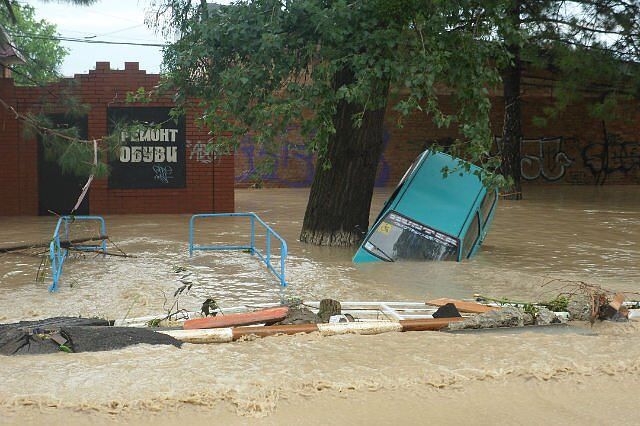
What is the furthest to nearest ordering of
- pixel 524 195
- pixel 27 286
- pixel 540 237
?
pixel 524 195 < pixel 540 237 < pixel 27 286

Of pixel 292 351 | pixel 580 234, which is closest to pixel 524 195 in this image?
pixel 580 234

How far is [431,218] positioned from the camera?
11.2 metres

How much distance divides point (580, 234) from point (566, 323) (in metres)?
8.52

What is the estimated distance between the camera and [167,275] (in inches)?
380

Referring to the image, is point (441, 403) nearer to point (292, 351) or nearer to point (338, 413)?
point (338, 413)

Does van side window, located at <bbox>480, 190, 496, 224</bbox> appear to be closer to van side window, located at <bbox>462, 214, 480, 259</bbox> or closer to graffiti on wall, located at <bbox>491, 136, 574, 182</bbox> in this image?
van side window, located at <bbox>462, 214, 480, 259</bbox>

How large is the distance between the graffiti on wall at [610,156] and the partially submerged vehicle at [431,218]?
65.9 ft

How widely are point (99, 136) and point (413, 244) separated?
30.4 ft

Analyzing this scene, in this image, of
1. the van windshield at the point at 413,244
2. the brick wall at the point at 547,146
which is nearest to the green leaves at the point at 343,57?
the van windshield at the point at 413,244

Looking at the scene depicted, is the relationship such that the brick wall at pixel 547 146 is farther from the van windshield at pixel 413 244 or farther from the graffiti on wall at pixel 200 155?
the van windshield at pixel 413 244

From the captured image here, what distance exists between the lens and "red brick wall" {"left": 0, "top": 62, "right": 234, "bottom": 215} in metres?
17.5

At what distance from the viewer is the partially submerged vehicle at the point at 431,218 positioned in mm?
11008

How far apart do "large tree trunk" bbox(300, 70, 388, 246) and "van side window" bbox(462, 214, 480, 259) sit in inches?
74.3

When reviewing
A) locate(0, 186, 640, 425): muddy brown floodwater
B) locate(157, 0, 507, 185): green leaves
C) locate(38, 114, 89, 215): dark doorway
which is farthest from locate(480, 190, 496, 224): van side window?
locate(38, 114, 89, 215): dark doorway
